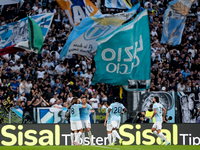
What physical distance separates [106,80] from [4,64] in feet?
19.1

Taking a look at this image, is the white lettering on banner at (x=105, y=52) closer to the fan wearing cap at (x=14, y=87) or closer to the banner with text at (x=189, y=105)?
the banner with text at (x=189, y=105)

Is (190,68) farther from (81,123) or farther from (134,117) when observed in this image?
(81,123)

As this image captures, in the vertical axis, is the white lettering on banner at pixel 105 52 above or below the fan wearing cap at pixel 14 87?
above

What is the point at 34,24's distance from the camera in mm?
18797

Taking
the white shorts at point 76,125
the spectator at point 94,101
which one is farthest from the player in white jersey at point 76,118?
the spectator at point 94,101

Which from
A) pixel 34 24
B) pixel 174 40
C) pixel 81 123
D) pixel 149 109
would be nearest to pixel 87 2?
pixel 34 24

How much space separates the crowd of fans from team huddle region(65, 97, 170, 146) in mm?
2915

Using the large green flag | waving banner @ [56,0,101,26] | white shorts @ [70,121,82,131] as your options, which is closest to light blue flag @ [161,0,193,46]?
waving banner @ [56,0,101,26]

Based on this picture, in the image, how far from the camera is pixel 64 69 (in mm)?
21531

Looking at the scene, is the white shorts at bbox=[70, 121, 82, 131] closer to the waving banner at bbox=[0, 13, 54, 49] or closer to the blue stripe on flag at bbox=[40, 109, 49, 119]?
the blue stripe on flag at bbox=[40, 109, 49, 119]

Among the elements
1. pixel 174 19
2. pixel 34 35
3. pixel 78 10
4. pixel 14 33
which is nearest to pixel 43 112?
pixel 34 35

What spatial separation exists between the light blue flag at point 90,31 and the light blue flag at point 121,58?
135 cm

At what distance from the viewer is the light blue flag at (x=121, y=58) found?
717 inches

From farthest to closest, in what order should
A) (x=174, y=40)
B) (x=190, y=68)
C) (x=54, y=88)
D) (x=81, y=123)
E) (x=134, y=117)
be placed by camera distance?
(x=190, y=68)
(x=174, y=40)
(x=54, y=88)
(x=134, y=117)
(x=81, y=123)
